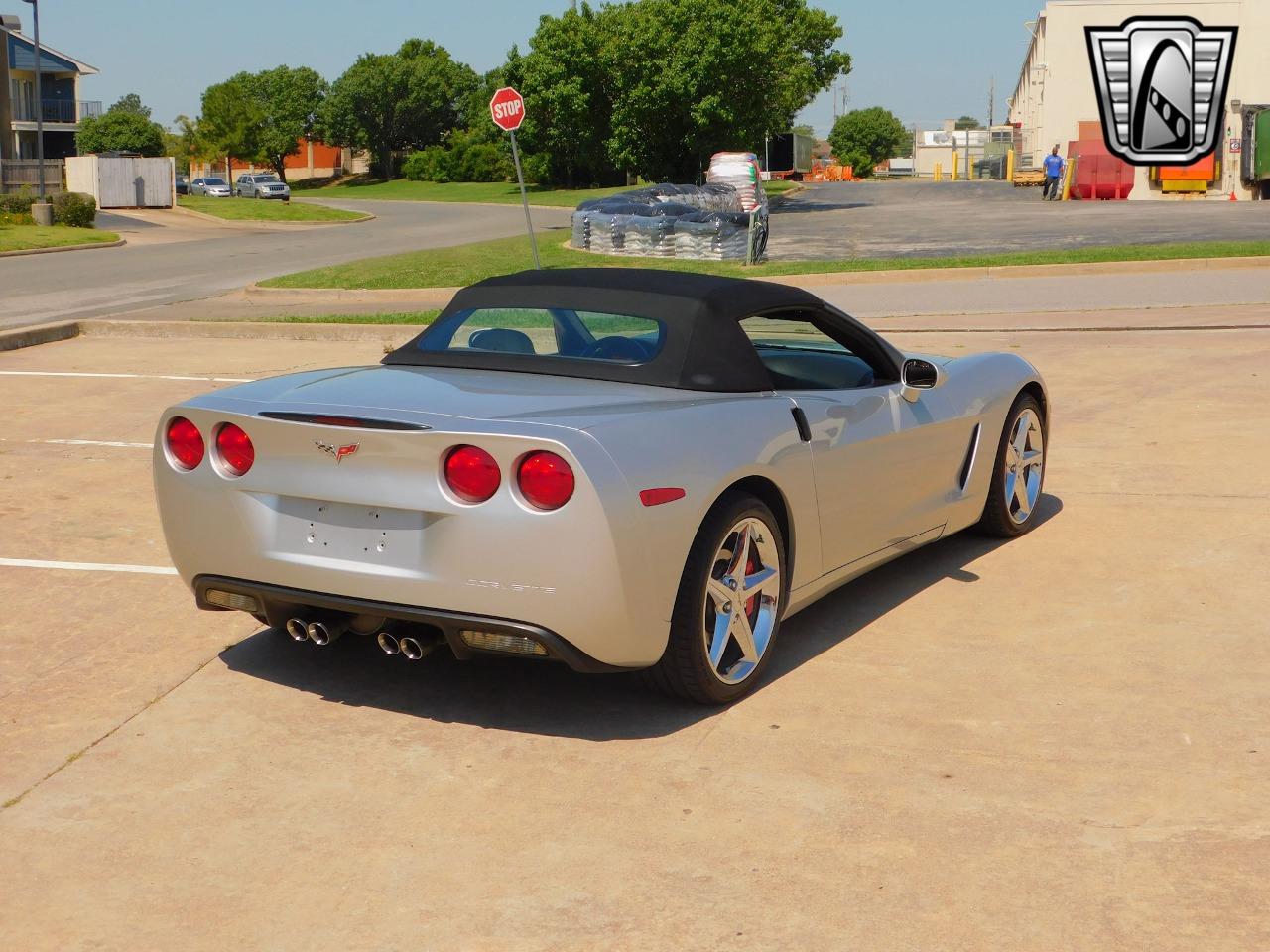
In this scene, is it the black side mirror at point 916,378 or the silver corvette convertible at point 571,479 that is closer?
the silver corvette convertible at point 571,479

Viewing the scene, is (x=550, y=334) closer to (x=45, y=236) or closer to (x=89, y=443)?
(x=89, y=443)

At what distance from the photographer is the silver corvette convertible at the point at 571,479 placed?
4.16 meters

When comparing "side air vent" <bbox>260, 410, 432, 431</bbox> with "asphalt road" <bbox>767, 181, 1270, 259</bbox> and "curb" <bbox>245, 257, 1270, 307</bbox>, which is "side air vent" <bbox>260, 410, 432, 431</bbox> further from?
"asphalt road" <bbox>767, 181, 1270, 259</bbox>

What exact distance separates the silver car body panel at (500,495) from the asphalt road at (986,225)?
23323 millimetres

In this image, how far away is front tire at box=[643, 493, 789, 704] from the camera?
4.48 metres

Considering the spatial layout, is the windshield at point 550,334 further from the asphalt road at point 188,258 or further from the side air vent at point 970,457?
the asphalt road at point 188,258

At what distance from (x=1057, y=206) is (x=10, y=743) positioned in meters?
46.2

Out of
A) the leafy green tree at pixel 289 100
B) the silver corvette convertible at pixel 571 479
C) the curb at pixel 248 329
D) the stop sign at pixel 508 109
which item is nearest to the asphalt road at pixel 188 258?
the curb at pixel 248 329

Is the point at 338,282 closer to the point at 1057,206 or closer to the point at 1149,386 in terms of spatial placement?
the point at 1149,386

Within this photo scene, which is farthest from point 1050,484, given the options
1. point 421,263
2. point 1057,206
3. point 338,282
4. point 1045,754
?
point 1057,206

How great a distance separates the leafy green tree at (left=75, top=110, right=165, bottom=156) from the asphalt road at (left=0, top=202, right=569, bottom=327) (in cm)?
5642

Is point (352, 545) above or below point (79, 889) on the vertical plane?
above

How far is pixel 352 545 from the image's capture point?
4352mm

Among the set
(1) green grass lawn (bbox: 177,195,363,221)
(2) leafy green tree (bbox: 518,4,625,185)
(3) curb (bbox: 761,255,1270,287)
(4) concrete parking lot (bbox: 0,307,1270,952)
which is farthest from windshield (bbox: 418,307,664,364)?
(2) leafy green tree (bbox: 518,4,625,185)
